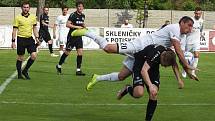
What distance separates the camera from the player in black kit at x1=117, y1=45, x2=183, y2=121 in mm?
10016

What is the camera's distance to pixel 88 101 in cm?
1309

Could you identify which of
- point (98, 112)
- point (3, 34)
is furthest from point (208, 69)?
point (3, 34)

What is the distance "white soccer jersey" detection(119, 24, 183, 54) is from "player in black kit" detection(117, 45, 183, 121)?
0.16 meters

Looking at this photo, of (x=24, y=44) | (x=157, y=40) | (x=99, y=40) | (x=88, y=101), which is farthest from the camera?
(x=24, y=44)

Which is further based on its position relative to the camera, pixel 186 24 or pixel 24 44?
pixel 24 44

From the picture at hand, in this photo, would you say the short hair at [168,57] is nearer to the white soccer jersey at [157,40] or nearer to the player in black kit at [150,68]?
the player in black kit at [150,68]

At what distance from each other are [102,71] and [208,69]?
15.1 ft

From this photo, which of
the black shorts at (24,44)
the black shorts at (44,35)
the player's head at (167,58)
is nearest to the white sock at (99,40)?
the player's head at (167,58)

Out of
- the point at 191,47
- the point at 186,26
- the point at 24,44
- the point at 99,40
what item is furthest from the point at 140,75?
the point at 191,47

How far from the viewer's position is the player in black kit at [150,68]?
1002 cm

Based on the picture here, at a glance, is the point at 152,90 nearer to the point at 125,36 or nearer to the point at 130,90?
the point at 130,90

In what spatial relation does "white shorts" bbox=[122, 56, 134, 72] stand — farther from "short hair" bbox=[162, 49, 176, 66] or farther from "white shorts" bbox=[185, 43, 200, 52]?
"white shorts" bbox=[185, 43, 200, 52]

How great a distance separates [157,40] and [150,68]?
819mm

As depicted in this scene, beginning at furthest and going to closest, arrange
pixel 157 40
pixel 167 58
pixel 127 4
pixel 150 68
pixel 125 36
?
pixel 127 4
pixel 125 36
pixel 157 40
pixel 150 68
pixel 167 58
